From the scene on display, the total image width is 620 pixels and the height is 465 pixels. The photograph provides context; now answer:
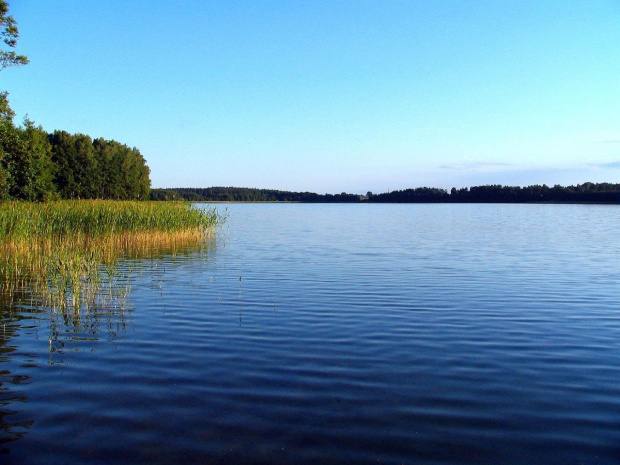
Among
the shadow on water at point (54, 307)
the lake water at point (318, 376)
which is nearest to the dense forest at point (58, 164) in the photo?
the shadow on water at point (54, 307)

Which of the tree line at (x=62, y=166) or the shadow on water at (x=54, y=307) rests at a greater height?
the tree line at (x=62, y=166)

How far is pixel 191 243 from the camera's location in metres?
25.2

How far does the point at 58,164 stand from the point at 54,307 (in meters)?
53.3

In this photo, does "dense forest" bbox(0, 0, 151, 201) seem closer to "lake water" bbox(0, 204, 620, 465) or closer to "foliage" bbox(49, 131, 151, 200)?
"foliage" bbox(49, 131, 151, 200)

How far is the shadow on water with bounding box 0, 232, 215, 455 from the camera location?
→ 236 inches

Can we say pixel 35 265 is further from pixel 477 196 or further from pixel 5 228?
pixel 477 196

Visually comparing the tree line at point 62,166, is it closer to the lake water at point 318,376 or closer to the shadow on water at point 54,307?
the shadow on water at point 54,307

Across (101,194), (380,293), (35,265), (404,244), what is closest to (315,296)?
(380,293)

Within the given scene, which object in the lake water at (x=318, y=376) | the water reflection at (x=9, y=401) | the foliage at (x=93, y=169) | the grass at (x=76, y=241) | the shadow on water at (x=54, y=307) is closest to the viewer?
the lake water at (x=318, y=376)

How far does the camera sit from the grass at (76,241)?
1210 centimetres

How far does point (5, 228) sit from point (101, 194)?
53.5 meters

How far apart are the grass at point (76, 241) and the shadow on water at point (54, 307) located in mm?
52

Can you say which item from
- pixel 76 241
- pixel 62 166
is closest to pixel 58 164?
pixel 62 166

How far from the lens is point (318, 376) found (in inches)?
257
